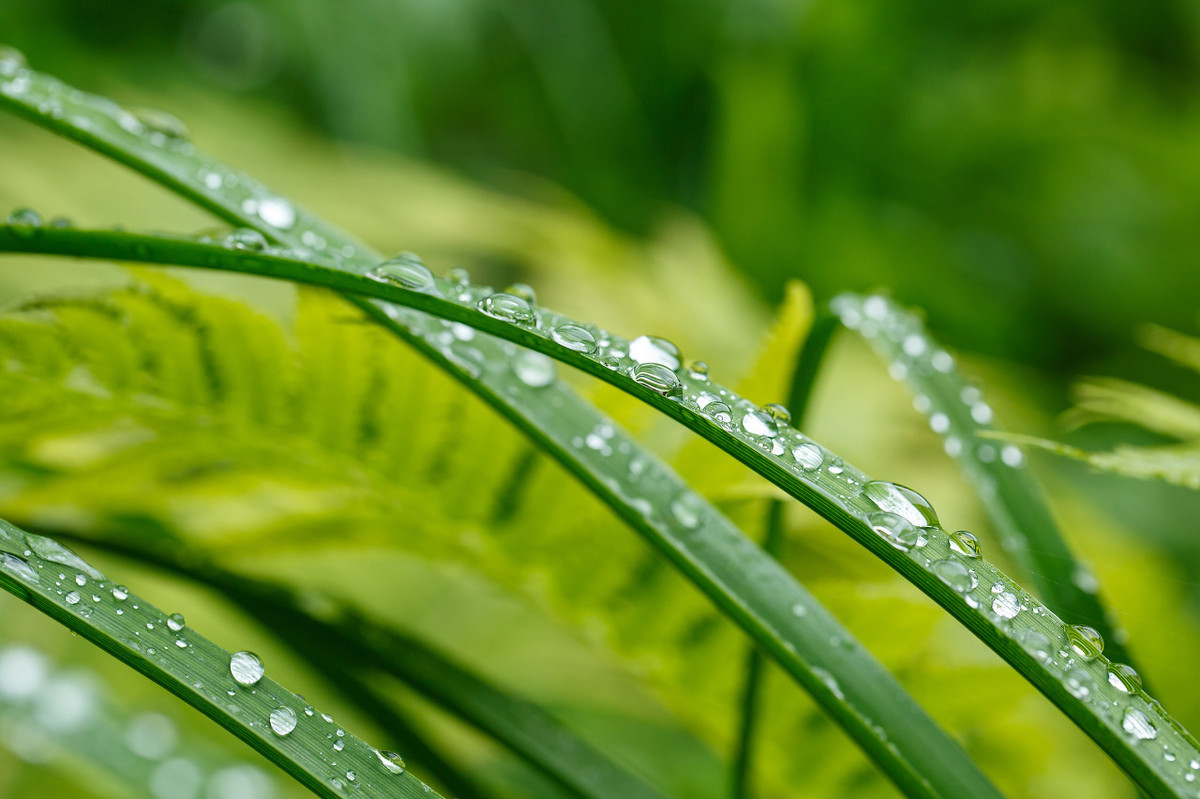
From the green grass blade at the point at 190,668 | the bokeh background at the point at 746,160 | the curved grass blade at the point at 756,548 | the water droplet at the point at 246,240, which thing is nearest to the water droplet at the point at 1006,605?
the curved grass blade at the point at 756,548

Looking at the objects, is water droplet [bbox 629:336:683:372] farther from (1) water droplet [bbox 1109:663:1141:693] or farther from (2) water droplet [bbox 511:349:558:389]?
(1) water droplet [bbox 1109:663:1141:693]

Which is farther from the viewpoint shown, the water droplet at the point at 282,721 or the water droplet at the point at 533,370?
the water droplet at the point at 533,370

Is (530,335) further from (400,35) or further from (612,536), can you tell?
(400,35)

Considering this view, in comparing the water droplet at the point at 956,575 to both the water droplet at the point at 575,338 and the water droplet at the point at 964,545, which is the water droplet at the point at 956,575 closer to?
the water droplet at the point at 964,545

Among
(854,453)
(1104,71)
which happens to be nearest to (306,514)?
(854,453)

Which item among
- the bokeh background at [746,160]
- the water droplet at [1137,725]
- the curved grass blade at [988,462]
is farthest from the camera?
the bokeh background at [746,160]

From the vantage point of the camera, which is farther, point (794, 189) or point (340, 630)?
point (794, 189)

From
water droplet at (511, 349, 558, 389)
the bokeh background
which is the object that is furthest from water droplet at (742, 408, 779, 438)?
the bokeh background
